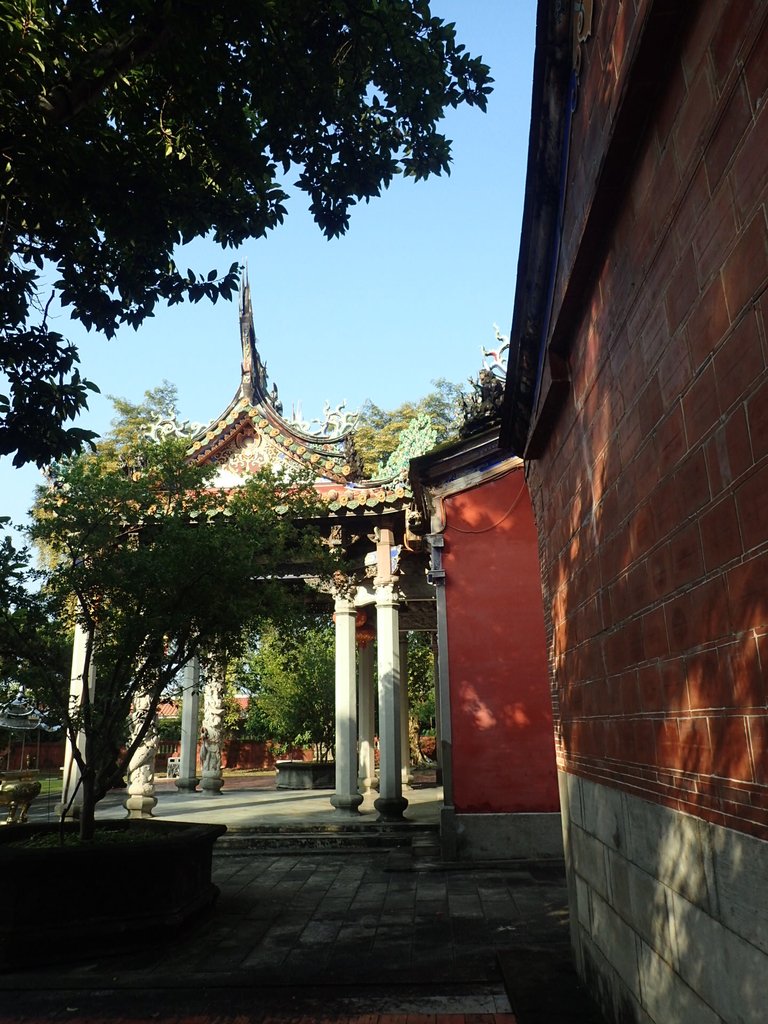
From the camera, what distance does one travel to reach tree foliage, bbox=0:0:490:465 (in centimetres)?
414

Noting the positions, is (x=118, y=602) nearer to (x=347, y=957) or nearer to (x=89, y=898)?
(x=89, y=898)

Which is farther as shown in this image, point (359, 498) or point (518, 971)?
point (359, 498)

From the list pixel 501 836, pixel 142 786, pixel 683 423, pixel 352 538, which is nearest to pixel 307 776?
pixel 142 786

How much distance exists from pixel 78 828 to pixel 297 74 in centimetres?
670

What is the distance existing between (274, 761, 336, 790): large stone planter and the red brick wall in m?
15.8

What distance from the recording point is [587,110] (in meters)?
3.21

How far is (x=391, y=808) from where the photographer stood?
11242mm

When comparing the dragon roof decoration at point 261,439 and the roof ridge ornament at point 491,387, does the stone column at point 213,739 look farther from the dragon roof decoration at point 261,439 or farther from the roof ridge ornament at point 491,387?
the roof ridge ornament at point 491,387

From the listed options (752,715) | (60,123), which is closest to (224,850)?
(60,123)

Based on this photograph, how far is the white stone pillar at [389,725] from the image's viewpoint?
1129cm

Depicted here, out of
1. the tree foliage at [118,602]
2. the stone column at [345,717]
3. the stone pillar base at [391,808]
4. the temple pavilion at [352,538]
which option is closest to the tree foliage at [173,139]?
the tree foliage at [118,602]

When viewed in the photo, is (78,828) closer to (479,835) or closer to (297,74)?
(479,835)

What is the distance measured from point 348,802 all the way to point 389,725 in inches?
66.0

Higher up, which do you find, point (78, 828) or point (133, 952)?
point (78, 828)
